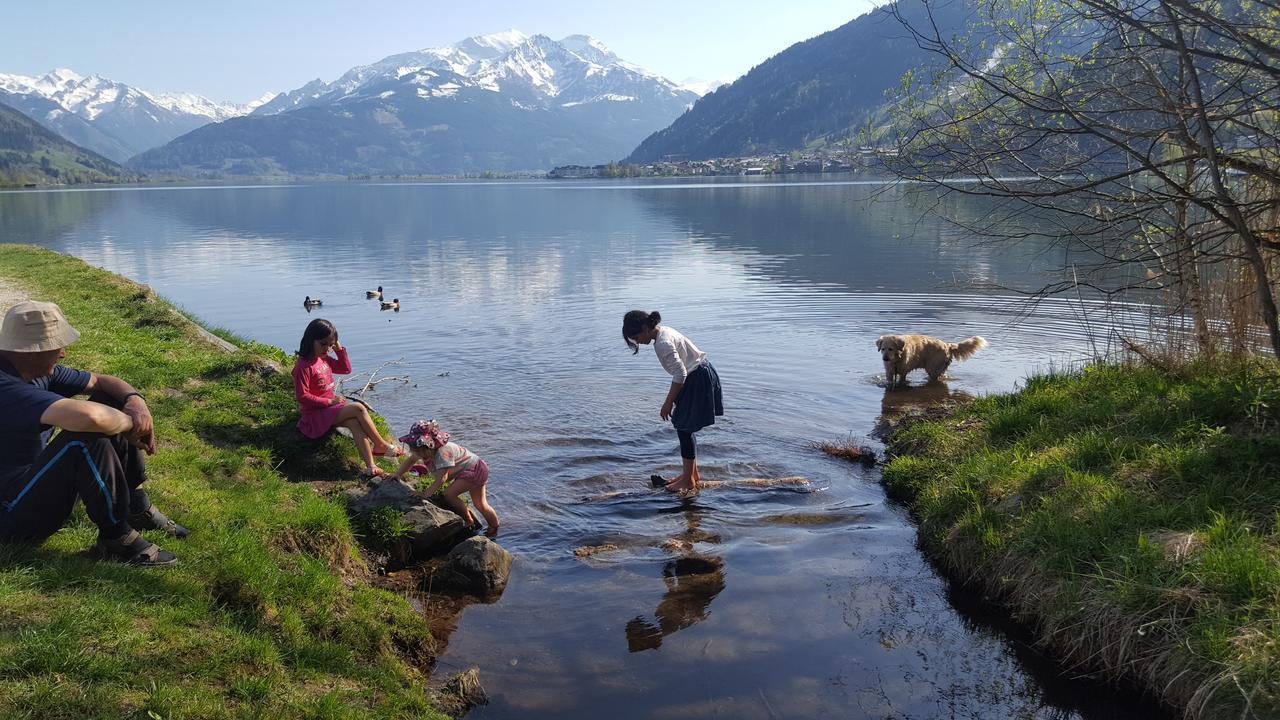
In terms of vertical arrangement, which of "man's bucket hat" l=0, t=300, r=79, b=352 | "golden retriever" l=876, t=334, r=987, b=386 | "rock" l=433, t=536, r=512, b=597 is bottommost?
"rock" l=433, t=536, r=512, b=597

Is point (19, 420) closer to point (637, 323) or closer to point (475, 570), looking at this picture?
point (475, 570)

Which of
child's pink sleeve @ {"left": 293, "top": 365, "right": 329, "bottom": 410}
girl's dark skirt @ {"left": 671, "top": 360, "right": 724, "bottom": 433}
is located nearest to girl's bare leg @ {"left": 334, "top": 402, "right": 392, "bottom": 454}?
child's pink sleeve @ {"left": 293, "top": 365, "right": 329, "bottom": 410}

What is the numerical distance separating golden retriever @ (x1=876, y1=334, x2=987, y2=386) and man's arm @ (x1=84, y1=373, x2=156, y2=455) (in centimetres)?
1412

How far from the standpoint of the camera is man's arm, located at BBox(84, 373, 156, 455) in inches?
266

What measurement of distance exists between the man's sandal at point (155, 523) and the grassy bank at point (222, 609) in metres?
0.15

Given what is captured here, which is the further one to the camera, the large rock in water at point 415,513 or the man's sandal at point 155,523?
the large rock in water at point 415,513

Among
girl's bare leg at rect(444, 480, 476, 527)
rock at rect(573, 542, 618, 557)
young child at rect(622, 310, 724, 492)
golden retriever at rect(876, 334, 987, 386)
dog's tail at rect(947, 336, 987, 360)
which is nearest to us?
rock at rect(573, 542, 618, 557)

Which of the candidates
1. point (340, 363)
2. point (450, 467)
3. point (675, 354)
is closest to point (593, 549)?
point (450, 467)

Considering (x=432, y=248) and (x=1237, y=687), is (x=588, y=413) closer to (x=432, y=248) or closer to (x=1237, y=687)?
(x=1237, y=687)

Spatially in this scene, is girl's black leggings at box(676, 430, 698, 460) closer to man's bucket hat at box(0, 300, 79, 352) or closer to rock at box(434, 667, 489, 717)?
rock at box(434, 667, 489, 717)

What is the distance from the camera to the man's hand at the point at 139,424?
6738mm

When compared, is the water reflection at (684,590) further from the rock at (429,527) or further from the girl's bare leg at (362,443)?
the girl's bare leg at (362,443)

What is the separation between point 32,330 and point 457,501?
5.19 metres

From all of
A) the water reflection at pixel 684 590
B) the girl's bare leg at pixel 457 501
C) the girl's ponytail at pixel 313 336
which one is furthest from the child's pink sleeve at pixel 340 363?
the water reflection at pixel 684 590
